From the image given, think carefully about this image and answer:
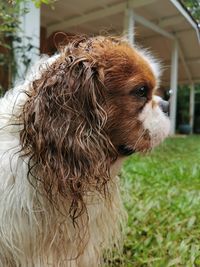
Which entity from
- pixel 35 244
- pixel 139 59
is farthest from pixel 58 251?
pixel 139 59

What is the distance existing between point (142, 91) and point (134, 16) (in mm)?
7621

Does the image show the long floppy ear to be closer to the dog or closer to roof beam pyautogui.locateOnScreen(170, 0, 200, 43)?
the dog

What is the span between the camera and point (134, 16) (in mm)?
9055

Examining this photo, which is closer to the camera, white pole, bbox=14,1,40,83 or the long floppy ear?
the long floppy ear

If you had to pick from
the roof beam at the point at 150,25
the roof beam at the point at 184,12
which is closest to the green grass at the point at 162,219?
the roof beam at the point at 150,25

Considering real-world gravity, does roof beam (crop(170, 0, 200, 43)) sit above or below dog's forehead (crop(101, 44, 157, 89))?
above

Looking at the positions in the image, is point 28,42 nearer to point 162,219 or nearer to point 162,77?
point 162,219

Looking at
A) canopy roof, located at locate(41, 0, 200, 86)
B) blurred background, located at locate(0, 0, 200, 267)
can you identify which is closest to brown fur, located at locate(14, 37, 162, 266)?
blurred background, located at locate(0, 0, 200, 267)

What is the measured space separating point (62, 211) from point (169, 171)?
335cm

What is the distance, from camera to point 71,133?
1669 millimetres

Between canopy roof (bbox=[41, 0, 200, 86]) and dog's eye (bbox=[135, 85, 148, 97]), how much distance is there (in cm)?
592

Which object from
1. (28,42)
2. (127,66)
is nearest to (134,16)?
(28,42)

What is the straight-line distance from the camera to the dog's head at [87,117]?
1650 mm

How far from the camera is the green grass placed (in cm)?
261
